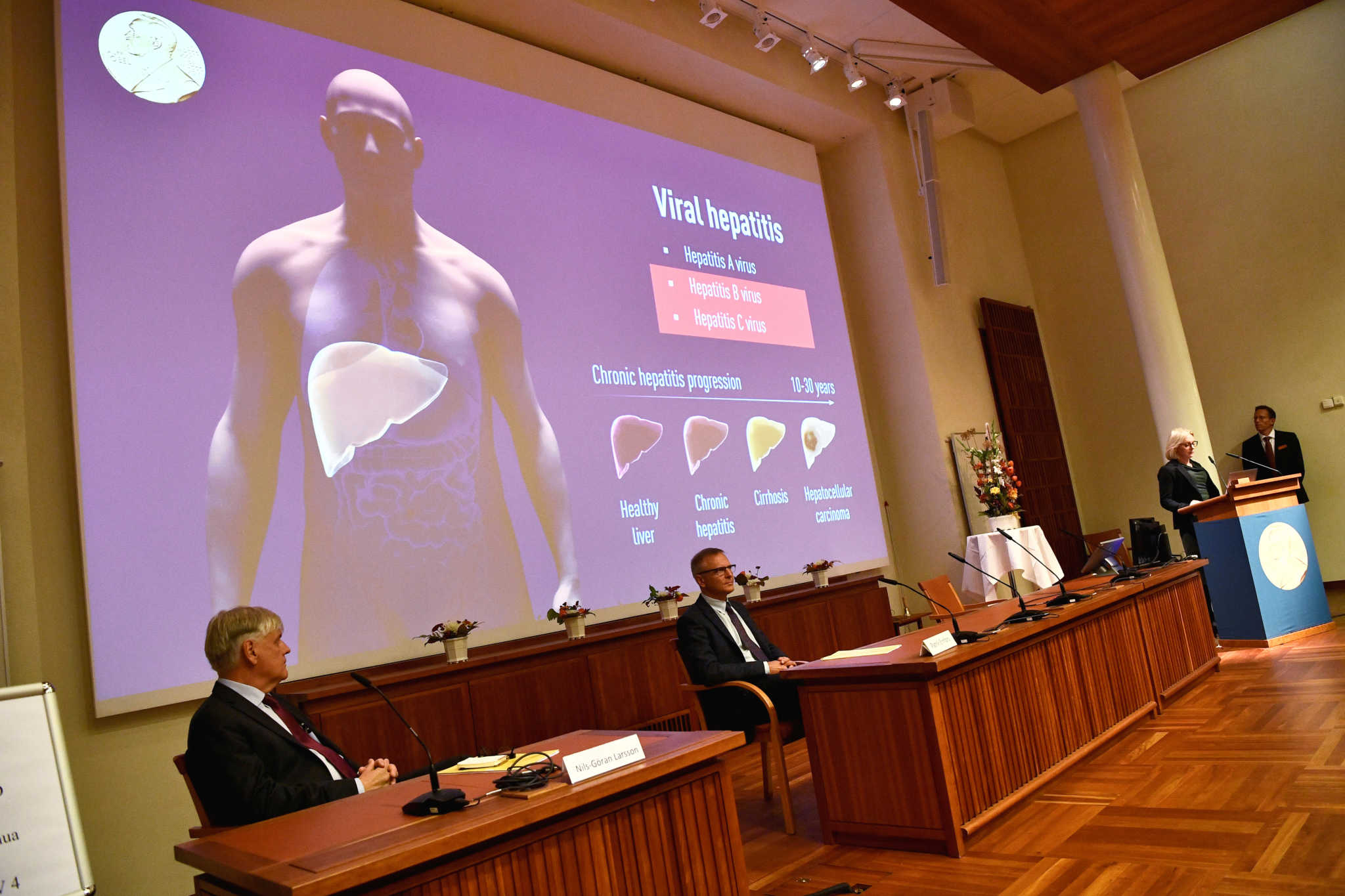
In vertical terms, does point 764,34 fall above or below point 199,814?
above

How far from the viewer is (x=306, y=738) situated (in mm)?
2600

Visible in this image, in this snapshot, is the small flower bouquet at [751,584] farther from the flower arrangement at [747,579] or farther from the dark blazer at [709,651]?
the dark blazer at [709,651]

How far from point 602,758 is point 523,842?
0.80ft

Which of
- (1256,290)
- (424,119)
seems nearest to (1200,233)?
(1256,290)

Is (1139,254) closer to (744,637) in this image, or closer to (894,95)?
(894,95)

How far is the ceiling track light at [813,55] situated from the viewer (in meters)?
6.83

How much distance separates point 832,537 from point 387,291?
3.75m

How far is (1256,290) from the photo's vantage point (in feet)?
28.0

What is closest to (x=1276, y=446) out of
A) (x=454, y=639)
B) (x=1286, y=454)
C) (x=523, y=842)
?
(x=1286, y=454)

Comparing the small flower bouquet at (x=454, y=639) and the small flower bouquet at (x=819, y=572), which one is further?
the small flower bouquet at (x=819, y=572)

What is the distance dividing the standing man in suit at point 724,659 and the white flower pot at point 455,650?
107 centimetres

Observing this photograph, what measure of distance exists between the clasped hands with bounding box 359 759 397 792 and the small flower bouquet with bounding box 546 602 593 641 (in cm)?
219

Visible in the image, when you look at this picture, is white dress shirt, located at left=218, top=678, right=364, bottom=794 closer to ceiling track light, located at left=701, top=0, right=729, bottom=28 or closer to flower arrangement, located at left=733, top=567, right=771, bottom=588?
flower arrangement, located at left=733, top=567, right=771, bottom=588

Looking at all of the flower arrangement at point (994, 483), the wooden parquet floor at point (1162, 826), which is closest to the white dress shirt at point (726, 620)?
the wooden parquet floor at point (1162, 826)
